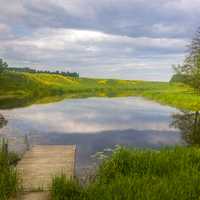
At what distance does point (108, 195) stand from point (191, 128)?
28.6 meters

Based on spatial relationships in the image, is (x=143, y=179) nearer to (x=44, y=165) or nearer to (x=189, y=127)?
(x=44, y=165)

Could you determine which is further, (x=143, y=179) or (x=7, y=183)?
(x=143, y=179)

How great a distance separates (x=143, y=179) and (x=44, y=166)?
641 cm

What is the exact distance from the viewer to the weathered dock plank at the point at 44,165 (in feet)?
56.3

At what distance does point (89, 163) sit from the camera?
78.7 ft

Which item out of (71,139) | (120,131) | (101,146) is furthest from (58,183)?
(120,131)

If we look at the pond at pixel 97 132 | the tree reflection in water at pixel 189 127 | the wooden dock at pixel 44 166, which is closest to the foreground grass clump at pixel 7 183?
the wooden dock at pixel 44 166

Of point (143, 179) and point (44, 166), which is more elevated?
point (143, 179)

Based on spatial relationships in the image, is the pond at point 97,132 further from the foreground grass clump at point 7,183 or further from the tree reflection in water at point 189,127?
the foreground grass clump at point 7,183

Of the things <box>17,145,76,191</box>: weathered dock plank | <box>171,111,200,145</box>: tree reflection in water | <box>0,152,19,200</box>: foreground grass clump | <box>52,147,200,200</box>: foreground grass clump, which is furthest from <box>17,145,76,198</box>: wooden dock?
<box>171,111,200,145</box>: tree reflection in water

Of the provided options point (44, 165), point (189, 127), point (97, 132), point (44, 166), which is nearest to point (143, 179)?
point (44, 166)

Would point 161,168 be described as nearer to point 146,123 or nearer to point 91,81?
point 146,123

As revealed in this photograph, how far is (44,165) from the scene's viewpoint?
2042cm

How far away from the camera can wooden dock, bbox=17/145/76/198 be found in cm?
1703
